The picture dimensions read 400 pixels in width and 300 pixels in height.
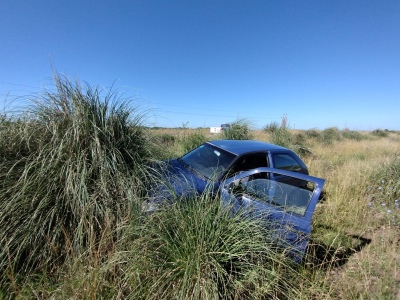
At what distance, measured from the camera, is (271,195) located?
2.64 meters

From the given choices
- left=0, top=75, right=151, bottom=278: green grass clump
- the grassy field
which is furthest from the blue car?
left=0, top=75, right=151, bottom=278: green grass clump

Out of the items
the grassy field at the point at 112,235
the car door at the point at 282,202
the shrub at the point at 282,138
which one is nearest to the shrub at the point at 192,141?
the shrub at the point at 282,138

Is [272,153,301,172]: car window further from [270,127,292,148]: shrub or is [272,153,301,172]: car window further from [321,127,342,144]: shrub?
[321,127,342,144]: shrub

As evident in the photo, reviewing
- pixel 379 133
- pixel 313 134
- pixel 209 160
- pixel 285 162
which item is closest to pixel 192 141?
pixel 209 160

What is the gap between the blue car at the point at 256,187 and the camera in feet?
7.29

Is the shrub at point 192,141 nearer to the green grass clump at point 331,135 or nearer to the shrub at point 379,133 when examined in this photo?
the green grass clump at point 331,135

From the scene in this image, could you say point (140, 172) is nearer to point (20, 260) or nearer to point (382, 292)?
point (20, 260)

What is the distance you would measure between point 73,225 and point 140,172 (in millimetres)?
962

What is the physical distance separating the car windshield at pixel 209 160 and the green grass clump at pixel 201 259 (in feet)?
4.57

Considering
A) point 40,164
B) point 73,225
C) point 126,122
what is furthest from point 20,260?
point 126,122

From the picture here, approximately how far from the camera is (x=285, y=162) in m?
4.18

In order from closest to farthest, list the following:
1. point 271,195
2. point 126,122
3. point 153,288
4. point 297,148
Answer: point 153,288, point 271,195, point 126,122, point 297,148

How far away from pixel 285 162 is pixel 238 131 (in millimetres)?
5638

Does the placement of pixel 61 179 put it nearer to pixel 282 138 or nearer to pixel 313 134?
pixel 282 138
